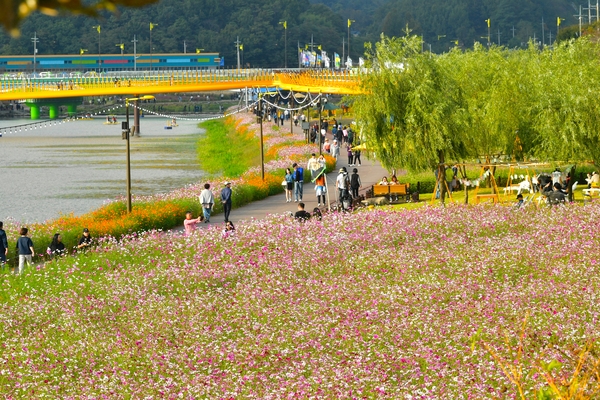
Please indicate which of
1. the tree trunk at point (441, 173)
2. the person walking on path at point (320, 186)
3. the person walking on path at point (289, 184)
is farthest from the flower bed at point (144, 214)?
the tree trunk at point (441, 173)

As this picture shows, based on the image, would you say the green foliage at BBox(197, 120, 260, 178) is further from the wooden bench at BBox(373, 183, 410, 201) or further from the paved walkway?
the wooden bench at BBox(373, 183, 410, 201)

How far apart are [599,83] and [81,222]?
15979 mm

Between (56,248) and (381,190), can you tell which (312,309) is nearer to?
(56,248)

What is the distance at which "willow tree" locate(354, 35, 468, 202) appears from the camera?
2936 cm

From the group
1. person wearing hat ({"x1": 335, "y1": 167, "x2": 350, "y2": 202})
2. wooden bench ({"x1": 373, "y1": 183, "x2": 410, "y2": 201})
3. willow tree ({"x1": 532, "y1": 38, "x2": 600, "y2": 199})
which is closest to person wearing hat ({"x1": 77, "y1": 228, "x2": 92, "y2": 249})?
person wearing hat ({"x1": 335, "y1": 167, "x2": 350, "y2": 202})

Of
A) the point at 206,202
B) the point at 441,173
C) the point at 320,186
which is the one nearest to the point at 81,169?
the point at 320,186

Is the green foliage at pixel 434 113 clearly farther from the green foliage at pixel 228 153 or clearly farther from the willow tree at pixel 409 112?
the green foliage at pixel 228 153

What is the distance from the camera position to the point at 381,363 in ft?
36.3

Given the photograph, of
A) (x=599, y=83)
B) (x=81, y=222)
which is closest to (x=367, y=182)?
(x=599, y=83)

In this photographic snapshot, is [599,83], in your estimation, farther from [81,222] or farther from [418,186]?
[81,222]

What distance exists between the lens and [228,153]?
68.2 m

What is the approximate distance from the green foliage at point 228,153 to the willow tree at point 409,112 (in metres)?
19.1

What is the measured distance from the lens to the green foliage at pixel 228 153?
182 ft

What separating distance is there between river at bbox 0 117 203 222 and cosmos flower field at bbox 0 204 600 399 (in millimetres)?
19654
